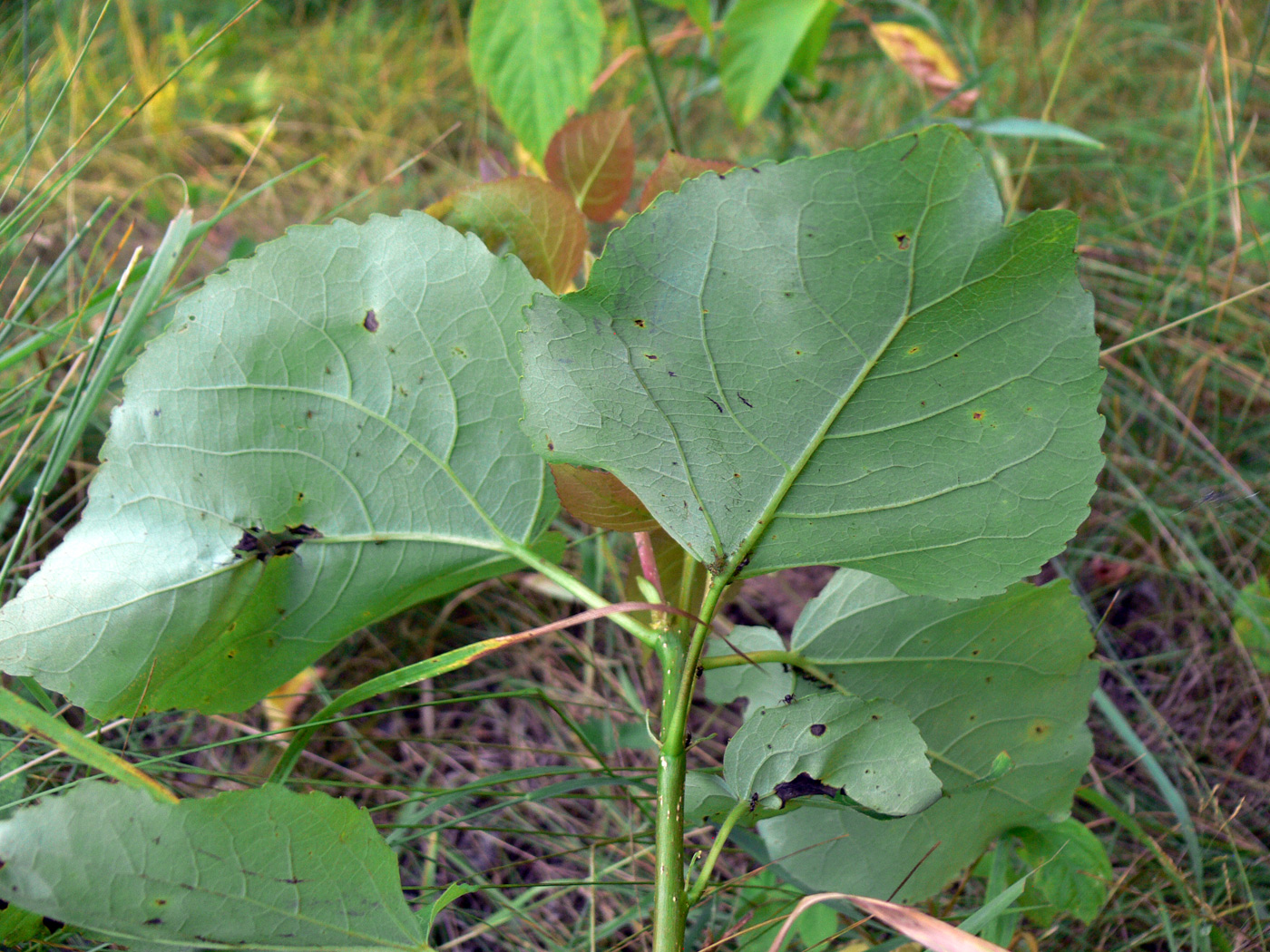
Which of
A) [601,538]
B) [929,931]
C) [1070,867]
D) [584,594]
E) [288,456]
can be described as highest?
[288,456]

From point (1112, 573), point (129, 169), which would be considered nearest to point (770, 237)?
point (1112, 573)

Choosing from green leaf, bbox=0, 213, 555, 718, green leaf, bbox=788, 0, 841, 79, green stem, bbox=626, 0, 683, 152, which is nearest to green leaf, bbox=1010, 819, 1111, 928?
green leaf, bbox=0, 213, 555, 718

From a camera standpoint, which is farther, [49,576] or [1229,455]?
[1229,455]

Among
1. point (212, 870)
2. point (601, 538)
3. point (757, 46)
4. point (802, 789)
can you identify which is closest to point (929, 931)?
point (802, 789)

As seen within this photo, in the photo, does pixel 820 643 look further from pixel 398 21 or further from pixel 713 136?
pixel 398 21

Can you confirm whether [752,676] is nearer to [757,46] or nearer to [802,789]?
[802,789]

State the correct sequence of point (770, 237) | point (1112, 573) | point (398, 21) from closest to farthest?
point (770, 237) < point (1112, 573) < point (398, 21)
